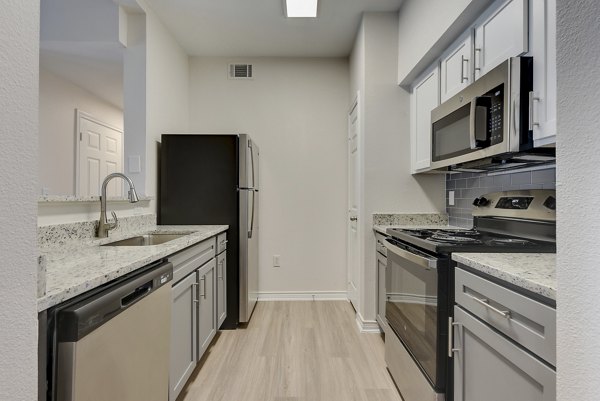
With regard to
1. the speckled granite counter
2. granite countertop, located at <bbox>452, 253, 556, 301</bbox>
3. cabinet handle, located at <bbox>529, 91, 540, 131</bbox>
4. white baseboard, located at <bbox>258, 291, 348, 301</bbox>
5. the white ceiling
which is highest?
the white ceiling

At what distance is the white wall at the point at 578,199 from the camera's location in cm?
62

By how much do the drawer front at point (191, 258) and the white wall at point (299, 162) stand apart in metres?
1.29

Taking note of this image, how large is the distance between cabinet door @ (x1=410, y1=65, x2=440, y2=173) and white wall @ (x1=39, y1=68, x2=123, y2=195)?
12.1 ft

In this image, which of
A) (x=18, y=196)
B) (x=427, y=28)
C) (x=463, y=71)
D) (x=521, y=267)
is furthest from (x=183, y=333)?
(x=427, y=28)

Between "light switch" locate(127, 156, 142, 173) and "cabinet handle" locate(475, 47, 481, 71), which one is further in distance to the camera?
"light switch" locate(127, 156, 142, 173)

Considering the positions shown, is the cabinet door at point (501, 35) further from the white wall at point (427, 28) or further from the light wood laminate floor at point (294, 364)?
the light wood laminate floor at point (294, 364)

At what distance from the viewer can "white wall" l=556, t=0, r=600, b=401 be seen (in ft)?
2.04

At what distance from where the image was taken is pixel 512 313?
102 centimetres

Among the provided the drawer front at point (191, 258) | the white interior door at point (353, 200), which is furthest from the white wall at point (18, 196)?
the white interior door at point (353, 200)

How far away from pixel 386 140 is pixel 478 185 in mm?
Answer: 806

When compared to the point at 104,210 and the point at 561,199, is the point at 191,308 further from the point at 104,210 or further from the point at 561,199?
the point at 561,199

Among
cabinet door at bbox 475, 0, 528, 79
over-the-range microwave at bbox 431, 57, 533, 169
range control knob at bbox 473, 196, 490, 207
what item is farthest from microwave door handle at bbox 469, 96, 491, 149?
range control knob at bbox 473, 196, 490, 207

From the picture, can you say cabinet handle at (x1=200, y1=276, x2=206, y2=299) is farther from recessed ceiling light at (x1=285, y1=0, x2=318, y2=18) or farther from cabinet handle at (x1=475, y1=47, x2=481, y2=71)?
recessed ceiling light at (x1=285, y1=0, x2=318, y2=18)

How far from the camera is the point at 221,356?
7.91 feet
